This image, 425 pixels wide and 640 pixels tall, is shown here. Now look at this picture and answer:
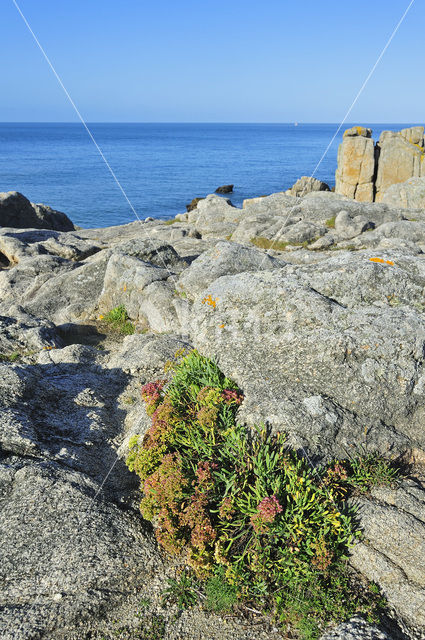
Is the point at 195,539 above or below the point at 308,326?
below

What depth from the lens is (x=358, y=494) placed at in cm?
673

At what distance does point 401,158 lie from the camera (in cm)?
5012


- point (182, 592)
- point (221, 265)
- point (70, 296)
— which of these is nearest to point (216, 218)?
point (70, 296)

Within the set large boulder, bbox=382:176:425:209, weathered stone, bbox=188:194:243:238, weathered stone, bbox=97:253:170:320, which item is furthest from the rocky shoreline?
large boulder, bbox=382:176:425:209

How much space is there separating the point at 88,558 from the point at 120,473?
6.58ft

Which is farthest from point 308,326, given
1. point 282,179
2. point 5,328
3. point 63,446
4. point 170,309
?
point 282,179

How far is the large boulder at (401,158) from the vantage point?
49.8 m

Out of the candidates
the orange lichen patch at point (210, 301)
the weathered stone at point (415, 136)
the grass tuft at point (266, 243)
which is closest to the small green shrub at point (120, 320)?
the orange lichen patch at point (210, 301)

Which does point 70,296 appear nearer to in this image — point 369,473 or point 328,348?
point 328,348

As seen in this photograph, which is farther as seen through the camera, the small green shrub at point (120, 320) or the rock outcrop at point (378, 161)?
the rock outcrop at point (378, 161)

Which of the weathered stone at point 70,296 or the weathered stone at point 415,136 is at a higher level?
the weathered stone at point 415,136

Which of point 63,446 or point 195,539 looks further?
point 63,446

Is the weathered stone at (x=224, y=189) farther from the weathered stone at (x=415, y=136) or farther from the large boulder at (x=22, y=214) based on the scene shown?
the large boulder at (x=22, y=214)

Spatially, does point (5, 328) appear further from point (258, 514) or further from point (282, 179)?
point (282, 179)
